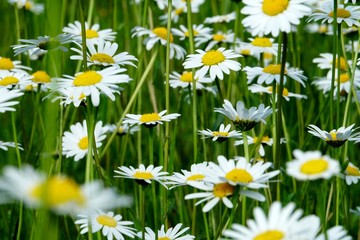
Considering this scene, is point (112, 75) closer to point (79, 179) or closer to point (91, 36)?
point (91, 36)

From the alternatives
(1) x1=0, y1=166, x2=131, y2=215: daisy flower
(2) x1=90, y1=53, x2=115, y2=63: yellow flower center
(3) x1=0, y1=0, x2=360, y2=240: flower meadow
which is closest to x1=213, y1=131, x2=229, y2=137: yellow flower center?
(3) x1=0, y1=0, x2=360, y2=240: flower meadow

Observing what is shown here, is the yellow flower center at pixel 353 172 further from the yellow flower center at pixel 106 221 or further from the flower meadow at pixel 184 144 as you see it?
the yellow flower center at pixel 106 221

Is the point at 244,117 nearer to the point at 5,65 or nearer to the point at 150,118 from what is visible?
the point at 150,118

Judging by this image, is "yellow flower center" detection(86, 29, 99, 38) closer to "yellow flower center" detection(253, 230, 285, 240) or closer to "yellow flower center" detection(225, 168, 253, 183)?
"yellow flower center" detection(225, 168, 253, 183)

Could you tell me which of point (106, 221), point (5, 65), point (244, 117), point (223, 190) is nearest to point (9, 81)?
point (5, 65)

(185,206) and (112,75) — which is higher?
(112,75)

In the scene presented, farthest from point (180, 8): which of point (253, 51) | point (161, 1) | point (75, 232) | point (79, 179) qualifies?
point (75, 232)

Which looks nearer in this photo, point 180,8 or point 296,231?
point 296,231
